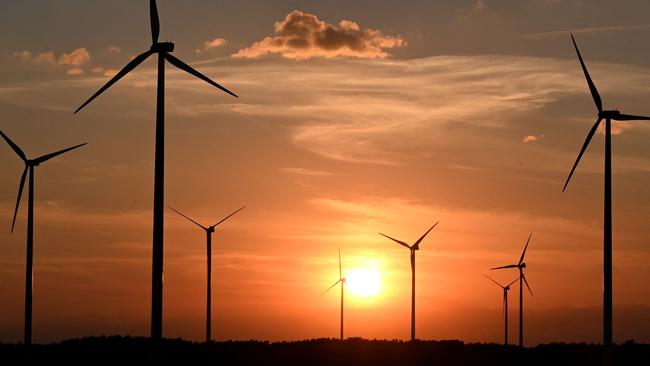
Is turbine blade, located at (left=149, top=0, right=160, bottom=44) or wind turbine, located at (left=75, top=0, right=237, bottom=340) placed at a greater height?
turbine blade, located at (left=149, top=0, right=160, bottom=44)

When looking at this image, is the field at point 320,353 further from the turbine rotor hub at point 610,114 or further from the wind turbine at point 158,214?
the wind turbine at point 158,214

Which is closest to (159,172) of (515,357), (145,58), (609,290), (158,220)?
(158,220)

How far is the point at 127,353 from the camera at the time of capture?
111500mm

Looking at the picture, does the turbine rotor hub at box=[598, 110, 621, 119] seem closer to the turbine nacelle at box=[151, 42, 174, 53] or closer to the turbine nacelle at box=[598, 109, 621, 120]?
the turbine nacelle at box=[598, 109, 621, 120]

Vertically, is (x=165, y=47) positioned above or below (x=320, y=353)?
above

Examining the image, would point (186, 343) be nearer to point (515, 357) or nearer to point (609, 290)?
point (515, 357)

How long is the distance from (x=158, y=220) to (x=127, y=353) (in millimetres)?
47139

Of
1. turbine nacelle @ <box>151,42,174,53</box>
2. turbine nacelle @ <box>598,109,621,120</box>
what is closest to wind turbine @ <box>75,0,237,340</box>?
turbine nacelle @ <box>151,42,174,53</box>

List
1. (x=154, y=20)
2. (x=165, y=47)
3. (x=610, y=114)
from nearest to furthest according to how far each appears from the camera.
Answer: (x=165, y=47) < (x=154, y=20) < (x=610, y=114)

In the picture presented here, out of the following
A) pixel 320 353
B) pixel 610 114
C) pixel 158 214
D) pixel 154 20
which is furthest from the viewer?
pixel 320 353

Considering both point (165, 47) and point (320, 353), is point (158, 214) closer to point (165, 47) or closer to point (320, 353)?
point (165, 47)

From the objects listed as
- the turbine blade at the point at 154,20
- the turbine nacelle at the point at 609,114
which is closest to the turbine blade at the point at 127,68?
the turbine blade at the point at 154,20

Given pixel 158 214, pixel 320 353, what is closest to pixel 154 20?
pixel 158 214

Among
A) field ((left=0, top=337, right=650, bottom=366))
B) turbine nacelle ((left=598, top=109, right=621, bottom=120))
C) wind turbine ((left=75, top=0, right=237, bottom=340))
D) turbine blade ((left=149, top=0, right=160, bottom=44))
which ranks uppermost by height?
turbine blade ((left=149, top=0, right=160, bottom=44))
